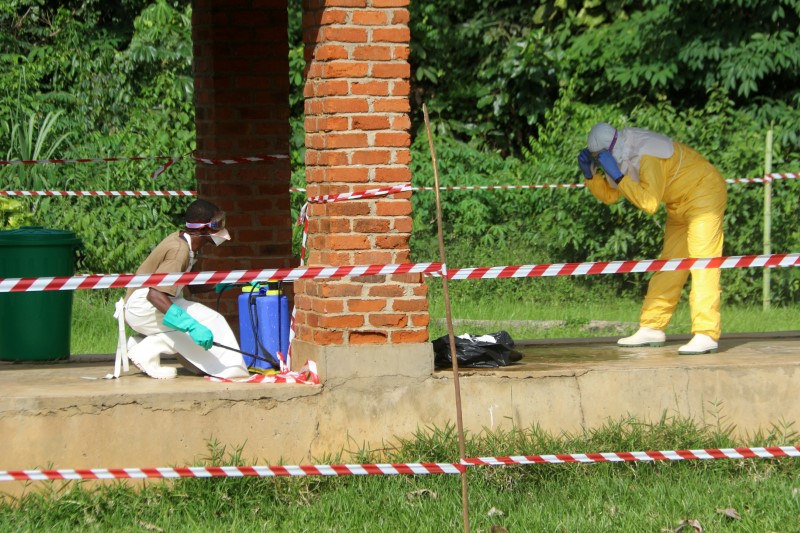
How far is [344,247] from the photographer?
265 inches

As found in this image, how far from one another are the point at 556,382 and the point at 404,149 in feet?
5.04

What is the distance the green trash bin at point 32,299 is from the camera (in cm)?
793

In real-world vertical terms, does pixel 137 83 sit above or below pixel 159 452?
above

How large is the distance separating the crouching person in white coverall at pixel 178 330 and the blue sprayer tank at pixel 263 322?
0.77 feet

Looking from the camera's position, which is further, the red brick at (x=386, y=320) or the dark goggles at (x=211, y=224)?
the dark goggles at (x=211, y=224)

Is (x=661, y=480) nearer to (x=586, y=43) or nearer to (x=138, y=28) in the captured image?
(x=586, y=43)

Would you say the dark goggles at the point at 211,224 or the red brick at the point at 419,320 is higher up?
the dark goggles at the point at 211,224

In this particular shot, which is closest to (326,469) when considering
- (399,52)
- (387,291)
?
(387,291)

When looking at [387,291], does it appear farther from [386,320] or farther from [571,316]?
[571,316]

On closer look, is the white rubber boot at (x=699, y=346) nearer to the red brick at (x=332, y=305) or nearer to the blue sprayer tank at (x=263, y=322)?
the red brick at (x=332, y=305)

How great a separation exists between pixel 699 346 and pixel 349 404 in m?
2.32

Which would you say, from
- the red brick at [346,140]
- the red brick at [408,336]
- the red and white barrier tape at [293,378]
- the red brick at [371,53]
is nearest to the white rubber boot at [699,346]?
the red brick at [408,336]

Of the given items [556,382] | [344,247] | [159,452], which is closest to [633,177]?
[556,382]

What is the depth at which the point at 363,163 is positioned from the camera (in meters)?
6.69
